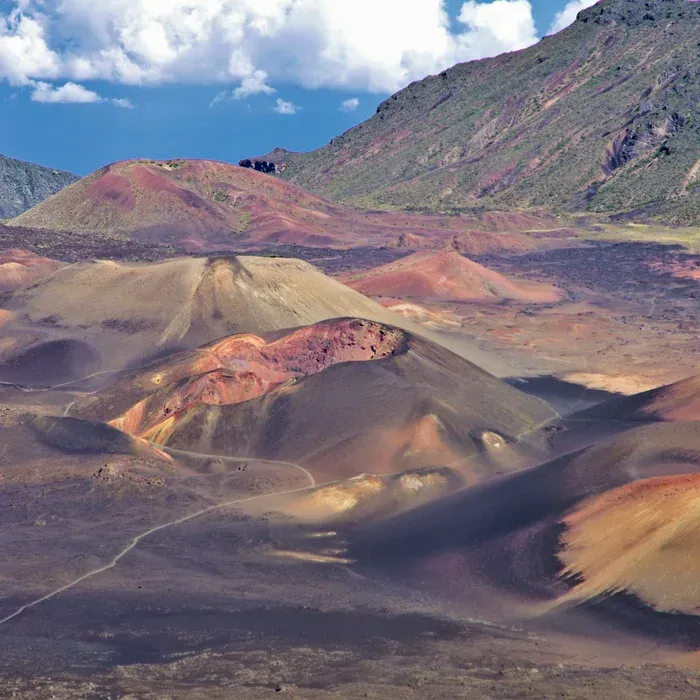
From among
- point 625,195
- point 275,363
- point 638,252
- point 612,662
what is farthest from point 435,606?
point 625,195

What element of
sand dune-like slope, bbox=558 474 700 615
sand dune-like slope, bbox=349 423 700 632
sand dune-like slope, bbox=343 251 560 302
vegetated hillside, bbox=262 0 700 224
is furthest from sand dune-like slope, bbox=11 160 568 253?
sand dune-like slope, bbox=558 474 700 615

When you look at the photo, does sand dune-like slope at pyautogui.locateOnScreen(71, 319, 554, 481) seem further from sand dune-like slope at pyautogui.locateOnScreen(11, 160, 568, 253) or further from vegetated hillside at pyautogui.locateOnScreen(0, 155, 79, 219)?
vegetated hillside at pyautogui.locateOnScreen(0, 155, 79, 219)

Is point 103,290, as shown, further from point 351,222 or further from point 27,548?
point 351,222

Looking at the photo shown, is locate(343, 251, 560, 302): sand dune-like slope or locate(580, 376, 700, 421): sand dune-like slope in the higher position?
locate(343, 251, 560, 302): sand dune-like slope

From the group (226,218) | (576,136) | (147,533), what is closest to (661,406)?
(147,533)

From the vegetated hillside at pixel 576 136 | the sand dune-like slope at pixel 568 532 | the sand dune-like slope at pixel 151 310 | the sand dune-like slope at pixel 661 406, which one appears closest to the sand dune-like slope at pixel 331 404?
the sand dune-like slope at pixel 661 406
